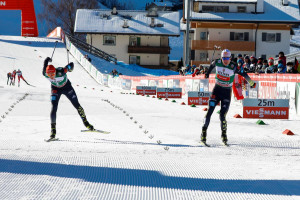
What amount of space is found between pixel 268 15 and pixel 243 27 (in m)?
3.08

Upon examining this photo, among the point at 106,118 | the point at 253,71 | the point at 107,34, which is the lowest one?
the point at 106,118

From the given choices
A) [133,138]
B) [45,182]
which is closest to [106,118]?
[133,138]

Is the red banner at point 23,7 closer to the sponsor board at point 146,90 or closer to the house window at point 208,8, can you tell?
the house window at point 208,8

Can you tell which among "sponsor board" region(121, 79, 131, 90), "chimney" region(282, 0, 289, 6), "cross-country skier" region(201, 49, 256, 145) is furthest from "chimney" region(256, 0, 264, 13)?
"cross-country skier" region(201, 49, 256, 145)

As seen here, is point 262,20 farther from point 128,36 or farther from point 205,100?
point 205,100

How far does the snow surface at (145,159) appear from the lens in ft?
19.0

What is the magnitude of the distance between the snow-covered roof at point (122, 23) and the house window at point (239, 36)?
38.5 ft

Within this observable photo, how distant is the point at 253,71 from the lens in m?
21.5

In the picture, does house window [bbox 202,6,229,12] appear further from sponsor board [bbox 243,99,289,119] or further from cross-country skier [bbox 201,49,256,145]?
cross-country skier [bbox 201,49,256,145]

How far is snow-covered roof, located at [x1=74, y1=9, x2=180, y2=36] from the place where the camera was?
6488cm

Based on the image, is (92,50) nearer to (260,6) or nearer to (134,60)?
(134,60)

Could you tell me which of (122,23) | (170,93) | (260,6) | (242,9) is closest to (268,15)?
(260,6)

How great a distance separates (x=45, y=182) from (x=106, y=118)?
8.48 meters

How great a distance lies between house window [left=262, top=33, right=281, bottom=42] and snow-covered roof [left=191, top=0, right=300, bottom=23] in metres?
1.86
